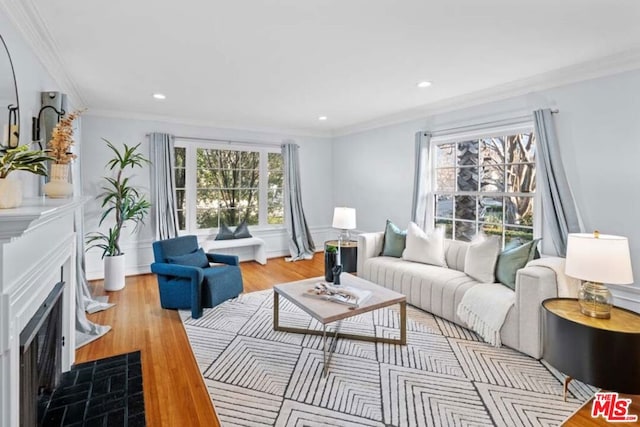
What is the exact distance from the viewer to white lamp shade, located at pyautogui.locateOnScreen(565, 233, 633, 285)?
6.86ft

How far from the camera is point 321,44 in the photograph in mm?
2584

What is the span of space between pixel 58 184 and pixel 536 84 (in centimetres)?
423

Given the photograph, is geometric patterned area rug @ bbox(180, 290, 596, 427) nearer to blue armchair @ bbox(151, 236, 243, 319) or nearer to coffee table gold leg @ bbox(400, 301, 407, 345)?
coffee table gold leg @ bbox(400, 301, 407, 345)

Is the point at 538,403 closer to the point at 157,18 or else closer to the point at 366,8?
the point at 366,8

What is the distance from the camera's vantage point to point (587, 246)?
2180mm

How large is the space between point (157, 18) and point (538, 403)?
3480mm

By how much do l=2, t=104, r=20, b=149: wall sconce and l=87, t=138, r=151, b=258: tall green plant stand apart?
2.45 meters

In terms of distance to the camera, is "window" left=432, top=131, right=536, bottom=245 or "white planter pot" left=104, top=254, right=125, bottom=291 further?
→ "white planter pot" left=104, top=254, right=125, bottom=291

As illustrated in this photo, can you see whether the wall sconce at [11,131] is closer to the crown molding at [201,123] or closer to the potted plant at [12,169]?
the potted plant at [12,169]

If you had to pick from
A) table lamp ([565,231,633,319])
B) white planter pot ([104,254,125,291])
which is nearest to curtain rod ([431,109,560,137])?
table lamp ([565,231,633,319])

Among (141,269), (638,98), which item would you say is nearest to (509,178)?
(638,98)

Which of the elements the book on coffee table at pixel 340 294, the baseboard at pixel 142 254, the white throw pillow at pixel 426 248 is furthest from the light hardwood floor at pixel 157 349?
the white throw pillow at pixel 426 248

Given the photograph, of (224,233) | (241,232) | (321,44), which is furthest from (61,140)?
(241,232)

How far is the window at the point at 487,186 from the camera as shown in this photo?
368 centimetres
